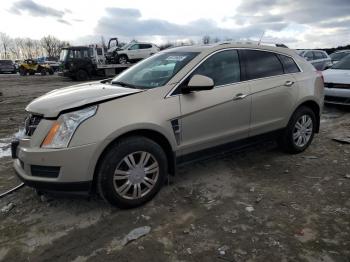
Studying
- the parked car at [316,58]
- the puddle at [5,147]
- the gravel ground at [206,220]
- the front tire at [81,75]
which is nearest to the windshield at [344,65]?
the gravel ground at [206,220]

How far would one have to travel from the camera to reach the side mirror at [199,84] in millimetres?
3861

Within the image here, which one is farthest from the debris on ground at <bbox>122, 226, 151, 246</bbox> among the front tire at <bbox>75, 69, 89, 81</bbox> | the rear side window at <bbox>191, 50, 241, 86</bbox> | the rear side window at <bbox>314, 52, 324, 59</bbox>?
the front tire at <bbox>75, 69, 89, 81</bbox>

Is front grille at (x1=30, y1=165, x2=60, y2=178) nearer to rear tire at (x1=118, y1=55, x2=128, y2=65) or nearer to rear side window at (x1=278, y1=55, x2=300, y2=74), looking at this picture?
rear side window at (x1=278, y1=55, x2=300, y2=74)

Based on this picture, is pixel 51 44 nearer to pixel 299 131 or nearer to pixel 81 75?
pixel 81 75

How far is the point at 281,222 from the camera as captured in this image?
11.4 ft

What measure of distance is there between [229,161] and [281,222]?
1796 mm

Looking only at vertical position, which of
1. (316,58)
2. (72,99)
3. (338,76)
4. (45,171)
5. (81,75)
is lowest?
(81,75)

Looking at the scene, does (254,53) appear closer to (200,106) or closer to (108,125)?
(200,106)

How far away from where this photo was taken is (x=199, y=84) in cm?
386

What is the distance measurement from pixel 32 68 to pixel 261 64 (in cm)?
3584

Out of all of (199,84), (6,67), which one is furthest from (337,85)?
(6,67)

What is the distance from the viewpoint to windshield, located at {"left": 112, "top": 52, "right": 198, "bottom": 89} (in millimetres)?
4090

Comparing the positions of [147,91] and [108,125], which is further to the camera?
[147,91]

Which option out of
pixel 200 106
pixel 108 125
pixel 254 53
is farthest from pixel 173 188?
pixel 254 53
